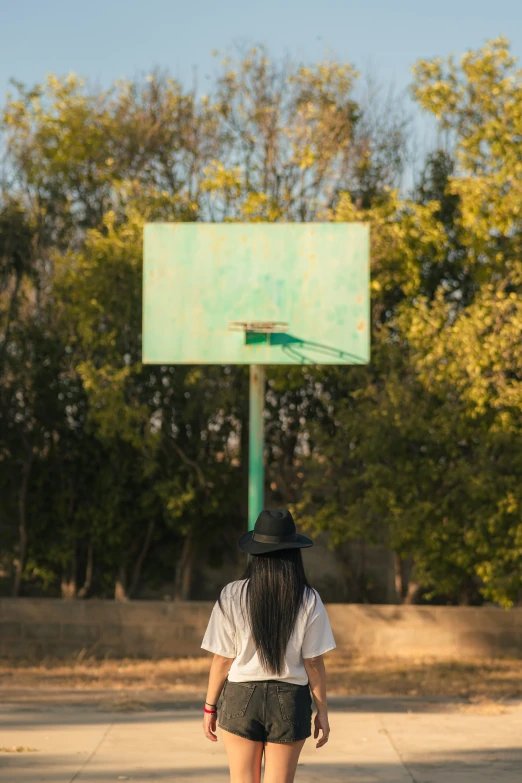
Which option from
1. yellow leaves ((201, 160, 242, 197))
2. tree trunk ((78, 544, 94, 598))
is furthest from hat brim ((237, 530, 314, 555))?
tree trunk ((78, 544, 94, 598))

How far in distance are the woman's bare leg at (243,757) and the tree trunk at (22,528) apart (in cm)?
1511

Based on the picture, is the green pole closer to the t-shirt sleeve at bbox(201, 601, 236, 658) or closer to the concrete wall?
the t-shirt sleeve at bbox(201, 601, 236, 658)

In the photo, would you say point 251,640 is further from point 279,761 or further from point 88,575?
point 88,575

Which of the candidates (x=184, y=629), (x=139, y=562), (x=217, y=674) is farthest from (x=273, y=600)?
(x=139, y=562)

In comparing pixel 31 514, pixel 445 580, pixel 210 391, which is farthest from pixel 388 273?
pixel 31 514

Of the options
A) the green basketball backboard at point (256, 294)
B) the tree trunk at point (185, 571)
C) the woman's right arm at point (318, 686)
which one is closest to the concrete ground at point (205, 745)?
the woman's right arm at point (318, 686)

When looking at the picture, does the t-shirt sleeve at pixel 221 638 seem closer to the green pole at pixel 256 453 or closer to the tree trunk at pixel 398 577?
the green pole at pixel 256 453

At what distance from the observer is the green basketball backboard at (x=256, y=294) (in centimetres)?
1098

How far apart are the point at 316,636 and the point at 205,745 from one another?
181 inches

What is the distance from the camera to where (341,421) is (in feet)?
55.8

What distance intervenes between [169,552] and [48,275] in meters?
5.44

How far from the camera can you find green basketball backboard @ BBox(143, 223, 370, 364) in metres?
11.0

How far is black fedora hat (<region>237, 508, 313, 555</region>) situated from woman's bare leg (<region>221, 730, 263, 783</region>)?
73 cm

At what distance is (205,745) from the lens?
8438mm
